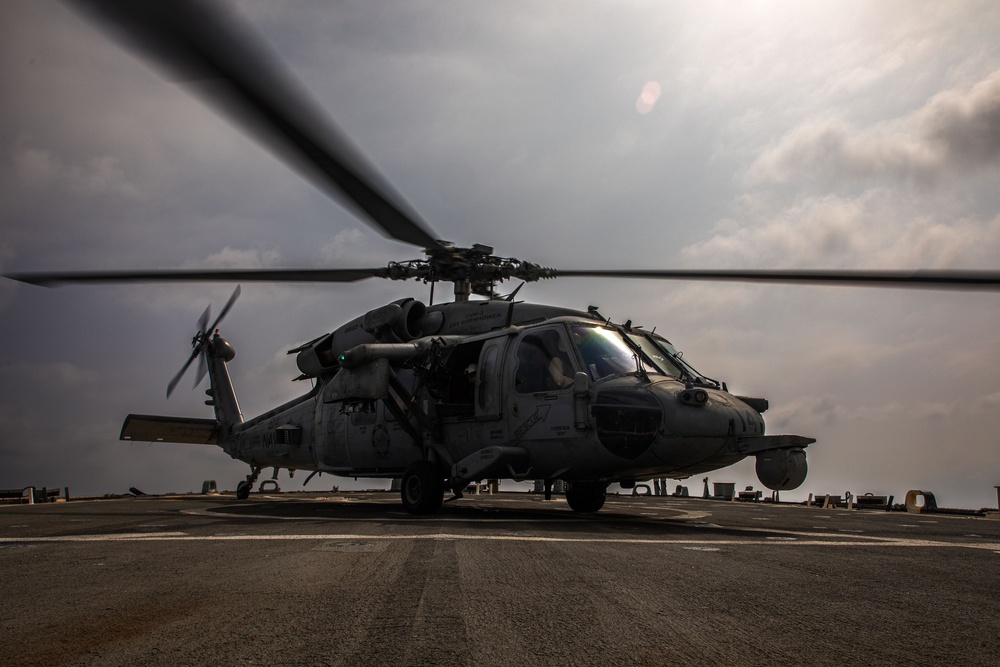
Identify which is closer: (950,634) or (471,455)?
(950,634)

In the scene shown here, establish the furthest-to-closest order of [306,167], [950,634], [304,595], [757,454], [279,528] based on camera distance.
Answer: [757,454]
[279,528]
[306,167]
[304,595]
[950,634]

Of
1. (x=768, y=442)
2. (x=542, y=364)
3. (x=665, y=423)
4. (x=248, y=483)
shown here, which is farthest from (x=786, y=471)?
(x=248, y=483)

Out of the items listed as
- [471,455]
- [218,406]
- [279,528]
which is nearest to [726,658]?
[279,528]

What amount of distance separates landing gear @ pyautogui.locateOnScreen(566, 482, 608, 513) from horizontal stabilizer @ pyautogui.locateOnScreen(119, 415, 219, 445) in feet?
40.6

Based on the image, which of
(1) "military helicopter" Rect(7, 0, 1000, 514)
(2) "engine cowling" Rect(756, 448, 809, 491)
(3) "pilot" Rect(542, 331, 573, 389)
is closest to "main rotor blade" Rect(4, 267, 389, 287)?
(1) "military helicopter" Rect(7, 0, 1000, 514)

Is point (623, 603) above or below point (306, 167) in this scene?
below

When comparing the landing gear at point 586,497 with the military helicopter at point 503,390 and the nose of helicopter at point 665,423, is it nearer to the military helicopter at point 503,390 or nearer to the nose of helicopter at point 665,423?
the military helicopter at point 503,390

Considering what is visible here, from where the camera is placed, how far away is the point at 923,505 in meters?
16.3

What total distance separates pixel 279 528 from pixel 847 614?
694 centimetres

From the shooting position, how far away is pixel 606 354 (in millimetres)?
11328

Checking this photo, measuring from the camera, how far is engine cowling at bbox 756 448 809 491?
941 centimetres

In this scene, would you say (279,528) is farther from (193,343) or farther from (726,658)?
(193,343)

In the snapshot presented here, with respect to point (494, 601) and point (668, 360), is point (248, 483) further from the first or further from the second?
point (494, 601)

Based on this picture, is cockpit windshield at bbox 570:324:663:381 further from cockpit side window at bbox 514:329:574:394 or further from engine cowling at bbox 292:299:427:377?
engine cowling at bbox 292:299:427:377
